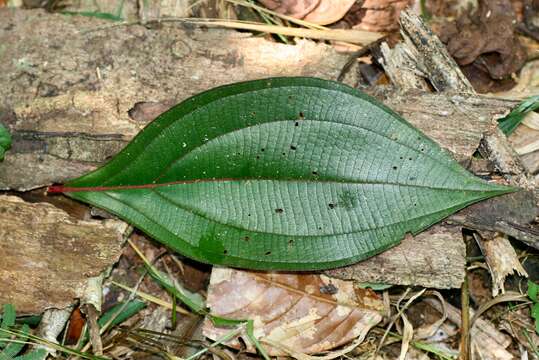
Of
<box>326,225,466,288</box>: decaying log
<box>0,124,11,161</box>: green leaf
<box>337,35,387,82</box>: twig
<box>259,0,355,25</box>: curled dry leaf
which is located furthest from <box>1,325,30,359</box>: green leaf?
<box>259,0,355,25</box>: curled dry leaf

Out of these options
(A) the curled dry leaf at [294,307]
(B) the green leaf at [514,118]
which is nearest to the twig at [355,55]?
(B) the green leaf at [514,118]

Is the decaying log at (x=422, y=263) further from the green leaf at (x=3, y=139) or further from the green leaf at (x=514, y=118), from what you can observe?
the green leaf at (x=3, y=139)

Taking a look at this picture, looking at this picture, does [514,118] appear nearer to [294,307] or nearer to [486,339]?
[486,339]

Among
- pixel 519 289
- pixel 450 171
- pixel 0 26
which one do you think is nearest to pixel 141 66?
pixel 0 26

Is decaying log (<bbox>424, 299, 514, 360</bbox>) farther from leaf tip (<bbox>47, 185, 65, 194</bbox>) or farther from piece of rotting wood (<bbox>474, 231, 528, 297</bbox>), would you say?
leaf tip (<bbox>47, 185, 65, 194</bbox>)

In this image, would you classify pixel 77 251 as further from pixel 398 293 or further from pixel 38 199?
pixel 398 293
